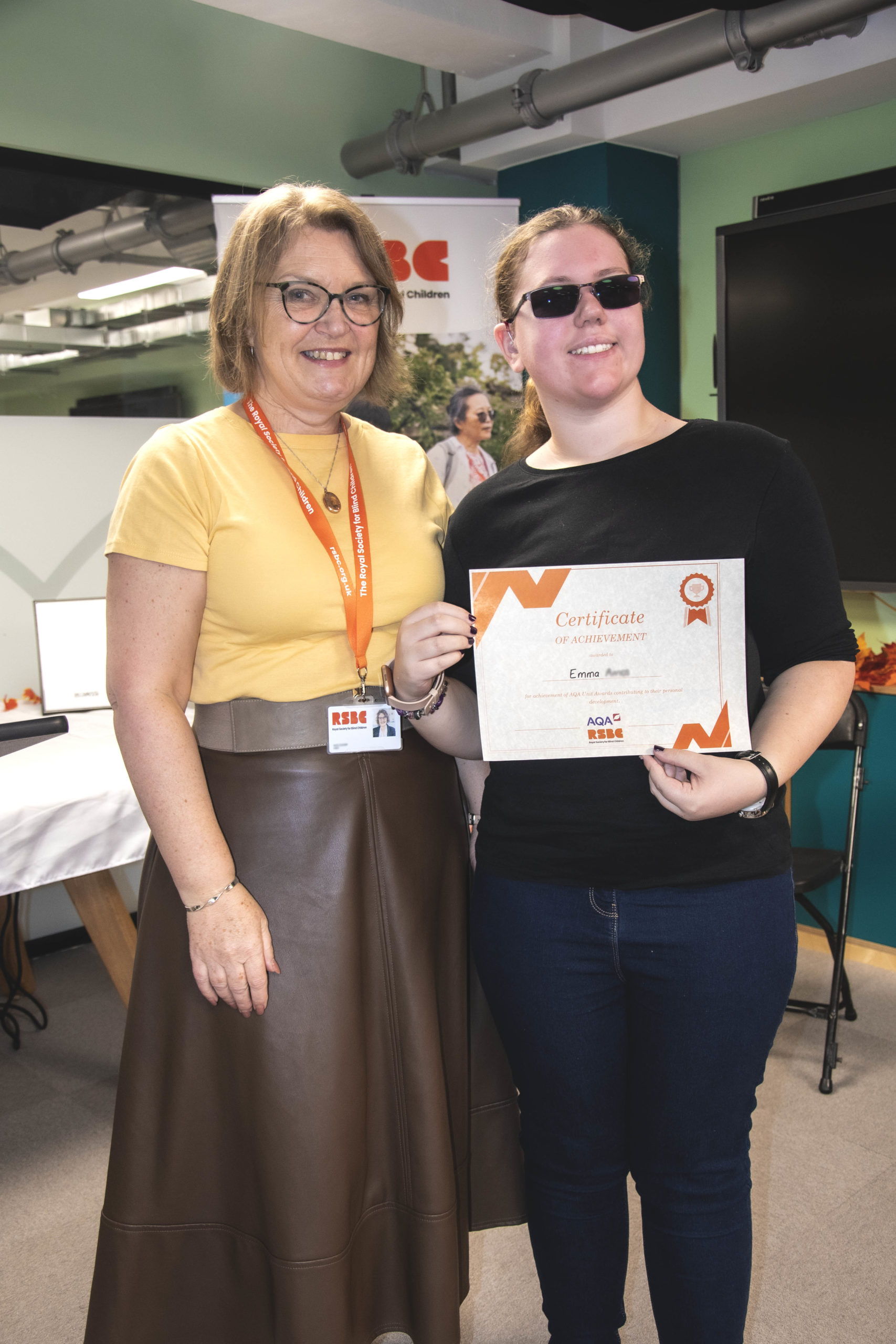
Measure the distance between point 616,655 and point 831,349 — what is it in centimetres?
277

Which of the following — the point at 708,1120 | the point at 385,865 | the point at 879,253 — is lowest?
the point at 708,1120

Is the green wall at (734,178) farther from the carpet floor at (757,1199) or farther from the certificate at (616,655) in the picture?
the certificate at (616,655)

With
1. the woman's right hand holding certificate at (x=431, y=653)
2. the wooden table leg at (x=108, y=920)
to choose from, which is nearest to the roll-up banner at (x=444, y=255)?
the wooden table leg at (x=108, y=920)

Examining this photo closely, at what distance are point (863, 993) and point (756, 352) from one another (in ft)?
7.44

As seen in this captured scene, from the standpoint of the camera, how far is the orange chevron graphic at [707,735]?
1.33 m

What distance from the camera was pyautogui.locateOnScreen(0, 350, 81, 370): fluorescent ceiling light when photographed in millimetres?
3859

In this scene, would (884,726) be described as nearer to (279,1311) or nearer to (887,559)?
(887,559)

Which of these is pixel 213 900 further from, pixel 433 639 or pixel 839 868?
pixel 839 868

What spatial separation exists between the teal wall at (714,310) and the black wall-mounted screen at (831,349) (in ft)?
1.23

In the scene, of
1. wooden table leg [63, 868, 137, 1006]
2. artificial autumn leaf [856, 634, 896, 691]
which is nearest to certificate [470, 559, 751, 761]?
wooden table leg [63, 868, 137, 1006]

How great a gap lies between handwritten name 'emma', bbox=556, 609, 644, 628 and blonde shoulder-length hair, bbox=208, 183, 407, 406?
60 cm

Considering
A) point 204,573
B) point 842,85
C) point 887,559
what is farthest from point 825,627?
point 842,85

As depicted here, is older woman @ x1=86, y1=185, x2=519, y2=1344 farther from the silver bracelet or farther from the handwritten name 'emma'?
the handwritten name 'emma'

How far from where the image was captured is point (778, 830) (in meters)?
1.43
